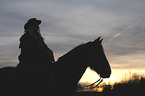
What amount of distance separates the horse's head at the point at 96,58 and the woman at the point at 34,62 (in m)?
1.27

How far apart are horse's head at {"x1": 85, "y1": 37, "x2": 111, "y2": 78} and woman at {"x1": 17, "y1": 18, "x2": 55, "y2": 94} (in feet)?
4.18

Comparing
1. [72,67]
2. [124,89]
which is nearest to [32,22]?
[72,67]

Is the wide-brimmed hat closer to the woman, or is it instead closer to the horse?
the woman

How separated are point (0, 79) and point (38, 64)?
1.63 meters

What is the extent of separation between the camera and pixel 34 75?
227 inches

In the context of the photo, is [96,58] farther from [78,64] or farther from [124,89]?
[124,89]

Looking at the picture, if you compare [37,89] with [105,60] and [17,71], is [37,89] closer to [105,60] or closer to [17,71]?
[17,71]

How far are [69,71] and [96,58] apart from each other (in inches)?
37.5

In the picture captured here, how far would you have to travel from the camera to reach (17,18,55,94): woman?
5.74 meters

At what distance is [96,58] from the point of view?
20.5 ft

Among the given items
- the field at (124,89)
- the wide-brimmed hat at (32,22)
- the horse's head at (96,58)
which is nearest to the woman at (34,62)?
the wide-brimmed hat at (32,22)

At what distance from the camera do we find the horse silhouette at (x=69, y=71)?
598 cm

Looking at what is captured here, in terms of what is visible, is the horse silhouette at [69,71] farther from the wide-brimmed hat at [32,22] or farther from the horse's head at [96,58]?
the wide-brimmed hat at [32,22]

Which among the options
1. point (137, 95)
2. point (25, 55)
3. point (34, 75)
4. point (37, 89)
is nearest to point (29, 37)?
point (25, 55)
